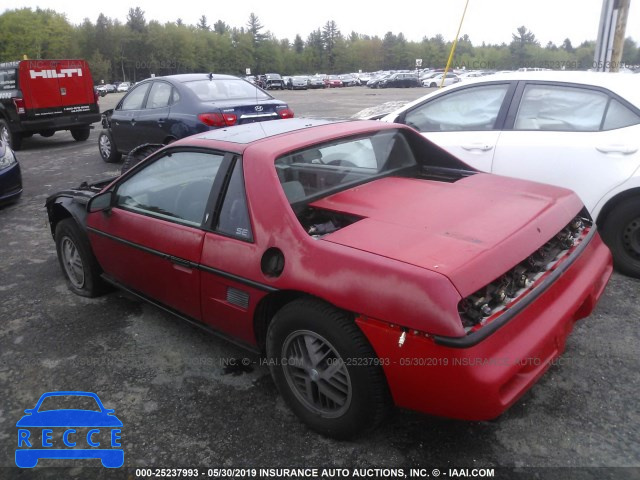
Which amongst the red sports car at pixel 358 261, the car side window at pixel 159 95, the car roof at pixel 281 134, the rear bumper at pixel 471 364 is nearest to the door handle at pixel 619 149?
the red sports car at pixel 358 261

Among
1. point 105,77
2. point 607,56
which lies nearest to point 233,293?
point 607,56

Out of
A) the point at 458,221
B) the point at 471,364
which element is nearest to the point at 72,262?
the point at 458,221

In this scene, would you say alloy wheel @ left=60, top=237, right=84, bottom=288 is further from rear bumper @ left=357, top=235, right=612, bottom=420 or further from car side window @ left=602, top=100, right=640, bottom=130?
car side window @ left=602, top=100, right=640, bottom=130

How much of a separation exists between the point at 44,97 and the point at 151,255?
10.9 m

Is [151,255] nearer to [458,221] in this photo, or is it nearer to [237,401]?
[237,401]

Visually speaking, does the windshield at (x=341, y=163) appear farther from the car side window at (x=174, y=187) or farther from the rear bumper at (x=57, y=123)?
the rear bumper at (x=57, y=123)

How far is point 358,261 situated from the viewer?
2.16 meters

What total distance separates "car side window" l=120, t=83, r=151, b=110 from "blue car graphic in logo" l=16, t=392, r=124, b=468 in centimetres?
666

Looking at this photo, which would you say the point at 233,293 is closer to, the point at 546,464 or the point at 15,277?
the point at 546,464

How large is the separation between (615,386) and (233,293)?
211cm

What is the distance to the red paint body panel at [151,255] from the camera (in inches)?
115

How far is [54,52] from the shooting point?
89.4 meters

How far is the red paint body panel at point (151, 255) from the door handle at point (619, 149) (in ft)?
10.3

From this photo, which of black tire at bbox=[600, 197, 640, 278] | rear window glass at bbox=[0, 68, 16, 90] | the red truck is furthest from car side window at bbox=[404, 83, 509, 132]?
rear window glass at bbox=[0, 68, 16, 90]
